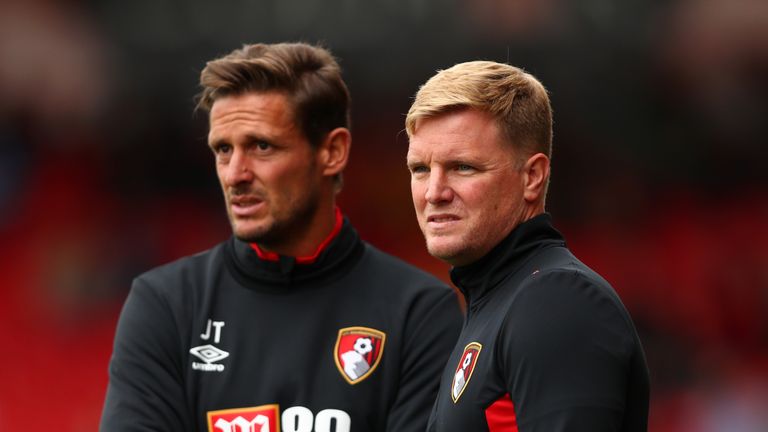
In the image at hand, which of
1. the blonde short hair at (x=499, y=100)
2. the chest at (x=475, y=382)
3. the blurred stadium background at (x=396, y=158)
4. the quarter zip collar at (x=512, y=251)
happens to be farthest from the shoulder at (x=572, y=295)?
the blurred stadium background at (x=396, y=158)

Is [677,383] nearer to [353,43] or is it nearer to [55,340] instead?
[353,43]

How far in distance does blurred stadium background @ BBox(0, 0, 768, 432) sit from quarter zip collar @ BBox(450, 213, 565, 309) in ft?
17.2

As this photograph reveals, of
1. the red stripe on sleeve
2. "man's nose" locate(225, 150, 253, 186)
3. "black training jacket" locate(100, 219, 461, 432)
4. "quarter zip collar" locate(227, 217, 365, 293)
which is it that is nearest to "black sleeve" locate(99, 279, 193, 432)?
"black training jacket" locate(100, 219, 461, 432)

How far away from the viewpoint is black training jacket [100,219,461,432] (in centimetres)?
303

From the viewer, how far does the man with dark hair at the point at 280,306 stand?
3.04 meters

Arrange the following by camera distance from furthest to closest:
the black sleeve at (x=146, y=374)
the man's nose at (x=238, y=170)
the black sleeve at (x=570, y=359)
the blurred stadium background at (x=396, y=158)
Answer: the blurred stadium background at (x=396, y=158), the man's nose at (x=238, y=170), the black sleeve at (x=146, y=374), the black sleeve at (x=570, y=359)

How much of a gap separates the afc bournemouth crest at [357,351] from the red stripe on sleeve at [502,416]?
0.96 metres

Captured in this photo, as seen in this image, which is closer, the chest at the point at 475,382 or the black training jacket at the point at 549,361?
the black training jacket at the point at 549,361

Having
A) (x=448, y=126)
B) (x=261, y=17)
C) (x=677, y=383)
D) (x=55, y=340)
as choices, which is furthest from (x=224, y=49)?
(x=448, y=126)

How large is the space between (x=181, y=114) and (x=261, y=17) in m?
1.42

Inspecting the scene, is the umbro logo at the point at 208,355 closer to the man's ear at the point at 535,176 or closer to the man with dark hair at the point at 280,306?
the man with dark hair at the point at 280,306

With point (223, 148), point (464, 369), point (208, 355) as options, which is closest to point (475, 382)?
point (464, 369)

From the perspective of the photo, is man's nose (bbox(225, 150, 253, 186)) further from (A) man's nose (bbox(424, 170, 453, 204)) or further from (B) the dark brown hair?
(A) man's nose (bbox(424, 170, 453, 204))

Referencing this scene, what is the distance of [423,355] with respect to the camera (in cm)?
308
